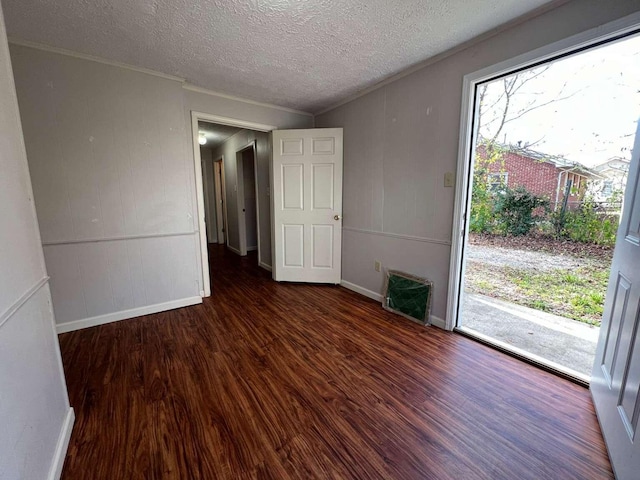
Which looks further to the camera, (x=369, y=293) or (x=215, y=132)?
(x=215, y=132)

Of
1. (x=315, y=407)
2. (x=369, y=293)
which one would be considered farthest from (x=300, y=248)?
(x=315, y=407)

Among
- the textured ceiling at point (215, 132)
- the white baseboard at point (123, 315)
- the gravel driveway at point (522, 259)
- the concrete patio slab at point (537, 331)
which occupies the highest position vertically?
the textured ceiling at point (215, 132)

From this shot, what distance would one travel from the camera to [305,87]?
281cm

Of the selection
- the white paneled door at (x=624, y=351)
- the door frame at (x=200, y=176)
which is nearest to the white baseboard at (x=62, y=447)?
the door frame at (x=200, y=176)

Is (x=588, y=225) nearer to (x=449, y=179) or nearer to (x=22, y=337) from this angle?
(x=449, y=179)

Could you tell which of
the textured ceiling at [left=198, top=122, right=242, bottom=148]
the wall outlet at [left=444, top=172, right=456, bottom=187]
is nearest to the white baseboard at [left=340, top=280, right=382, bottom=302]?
the wall outlet at [left=444, top=172, right=456, bottom=187]

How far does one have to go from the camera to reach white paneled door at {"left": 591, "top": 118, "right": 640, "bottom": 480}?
3.38 ft

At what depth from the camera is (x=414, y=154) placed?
245 cm

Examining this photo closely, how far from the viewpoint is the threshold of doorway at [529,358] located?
1.67 metres

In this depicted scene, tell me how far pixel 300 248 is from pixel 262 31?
2295 mm

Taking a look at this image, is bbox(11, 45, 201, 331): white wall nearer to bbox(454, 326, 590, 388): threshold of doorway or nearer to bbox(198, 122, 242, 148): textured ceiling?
bbox(198, 122, 242, 148): textured ceiling

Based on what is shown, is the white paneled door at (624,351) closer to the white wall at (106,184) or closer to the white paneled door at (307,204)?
the white paneled door at (307,204)

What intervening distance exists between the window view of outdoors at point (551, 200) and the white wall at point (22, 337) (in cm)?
261

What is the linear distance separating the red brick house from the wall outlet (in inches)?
26.5
